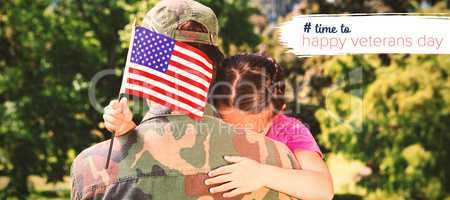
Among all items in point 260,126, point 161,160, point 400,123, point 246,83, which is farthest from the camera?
point 400,123

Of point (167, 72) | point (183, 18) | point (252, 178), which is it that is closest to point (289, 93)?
point (167, 72)

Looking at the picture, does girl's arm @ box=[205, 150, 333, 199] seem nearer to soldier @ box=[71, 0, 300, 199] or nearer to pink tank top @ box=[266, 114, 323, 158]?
soldier @ box=[71, 0, 300, 199]

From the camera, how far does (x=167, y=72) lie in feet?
11.4

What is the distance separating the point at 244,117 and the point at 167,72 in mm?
497

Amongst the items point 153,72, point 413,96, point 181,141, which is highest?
point 153,72

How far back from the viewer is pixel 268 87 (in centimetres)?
338

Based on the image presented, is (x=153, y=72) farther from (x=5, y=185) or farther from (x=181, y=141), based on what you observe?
(x=5, y=185)

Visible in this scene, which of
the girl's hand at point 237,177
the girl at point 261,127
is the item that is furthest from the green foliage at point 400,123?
the girl's hand at point 237,177

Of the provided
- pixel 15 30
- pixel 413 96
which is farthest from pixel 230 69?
pixel 15 30

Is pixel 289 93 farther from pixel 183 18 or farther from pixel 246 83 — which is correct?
pixel 183 18

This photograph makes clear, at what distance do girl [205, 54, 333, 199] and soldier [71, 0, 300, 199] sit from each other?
0.04m

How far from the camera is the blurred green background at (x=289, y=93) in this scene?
1231 cm

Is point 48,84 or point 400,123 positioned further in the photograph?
point 48,84

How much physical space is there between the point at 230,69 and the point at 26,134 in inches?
479
